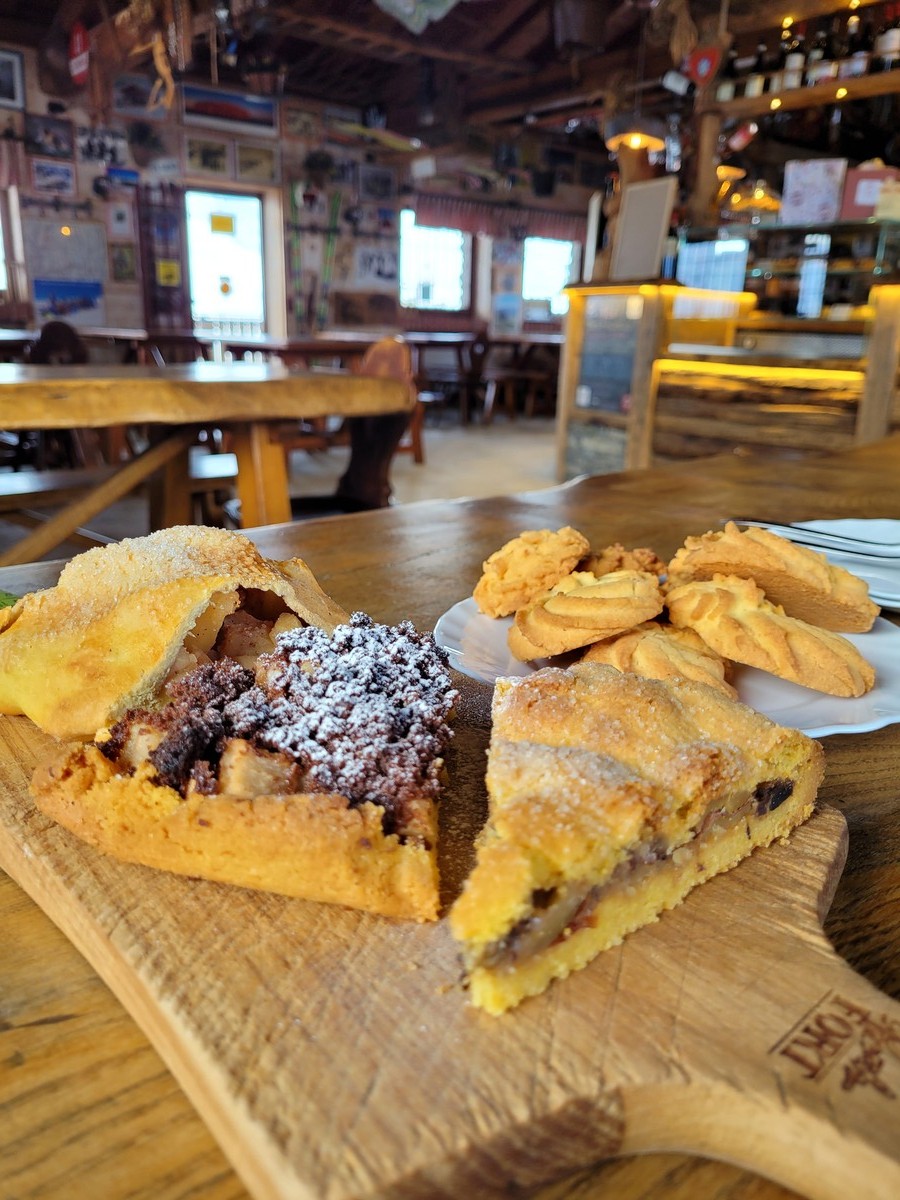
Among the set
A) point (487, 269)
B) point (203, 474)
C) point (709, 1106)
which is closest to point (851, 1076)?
point (709, 1106)

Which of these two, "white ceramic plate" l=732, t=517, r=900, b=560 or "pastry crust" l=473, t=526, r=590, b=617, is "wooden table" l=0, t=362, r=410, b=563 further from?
"white ceramic plate" l=732, t=517, r=900, b=560

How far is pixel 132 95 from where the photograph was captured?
9.43 m

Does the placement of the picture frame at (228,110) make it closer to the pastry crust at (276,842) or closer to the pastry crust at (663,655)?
the pastry crust at (663,655)

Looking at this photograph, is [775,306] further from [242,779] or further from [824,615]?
[242,779]

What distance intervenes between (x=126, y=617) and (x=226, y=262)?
11.6m

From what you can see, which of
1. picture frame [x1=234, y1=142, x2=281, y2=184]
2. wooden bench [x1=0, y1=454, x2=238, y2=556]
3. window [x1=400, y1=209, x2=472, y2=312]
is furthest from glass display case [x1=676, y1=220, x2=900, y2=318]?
window [x1=400, y1=209, x2=472, y2=312]

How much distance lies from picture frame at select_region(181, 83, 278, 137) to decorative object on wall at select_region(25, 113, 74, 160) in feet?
4.53

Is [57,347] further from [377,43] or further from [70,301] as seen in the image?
[377,43]

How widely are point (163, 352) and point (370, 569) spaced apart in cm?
1014

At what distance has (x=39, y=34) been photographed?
29.3ft

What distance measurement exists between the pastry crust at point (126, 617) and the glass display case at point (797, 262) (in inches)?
209

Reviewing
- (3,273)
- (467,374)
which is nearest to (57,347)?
(3,273)

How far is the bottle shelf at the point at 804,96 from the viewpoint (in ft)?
19.0

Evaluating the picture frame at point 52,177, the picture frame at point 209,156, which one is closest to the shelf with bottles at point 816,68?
the picture frame at point 209,156
